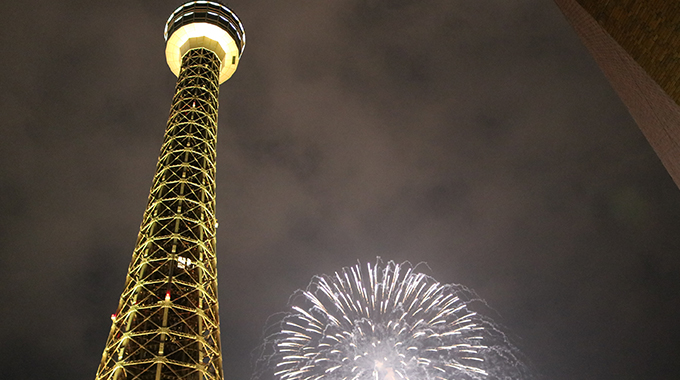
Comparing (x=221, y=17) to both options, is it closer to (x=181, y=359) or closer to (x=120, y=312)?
(x=120, y=312)

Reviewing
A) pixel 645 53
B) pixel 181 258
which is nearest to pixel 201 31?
pixel 181 258

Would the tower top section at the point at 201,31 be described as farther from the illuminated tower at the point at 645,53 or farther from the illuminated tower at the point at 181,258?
the illuminated tower at the point at 645,53

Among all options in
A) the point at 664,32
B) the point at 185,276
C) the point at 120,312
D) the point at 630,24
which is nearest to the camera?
the point at 664,32

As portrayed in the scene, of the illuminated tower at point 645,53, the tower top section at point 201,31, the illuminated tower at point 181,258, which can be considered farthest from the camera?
the tower top section at point 201,31

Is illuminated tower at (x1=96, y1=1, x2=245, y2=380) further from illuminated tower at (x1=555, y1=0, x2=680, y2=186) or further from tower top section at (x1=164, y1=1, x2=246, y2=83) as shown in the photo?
illuminated tower at (x1=555, y1=0, x2=680, y2=186)

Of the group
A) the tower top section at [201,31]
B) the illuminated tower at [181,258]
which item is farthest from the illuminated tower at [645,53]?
the tower top section at [201,31]

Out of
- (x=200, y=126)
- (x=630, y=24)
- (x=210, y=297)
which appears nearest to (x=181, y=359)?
(x=210, y=297)

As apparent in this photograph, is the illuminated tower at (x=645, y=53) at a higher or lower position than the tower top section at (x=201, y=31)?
lower

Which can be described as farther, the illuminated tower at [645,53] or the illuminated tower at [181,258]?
the illuminated tower at [181,258]
